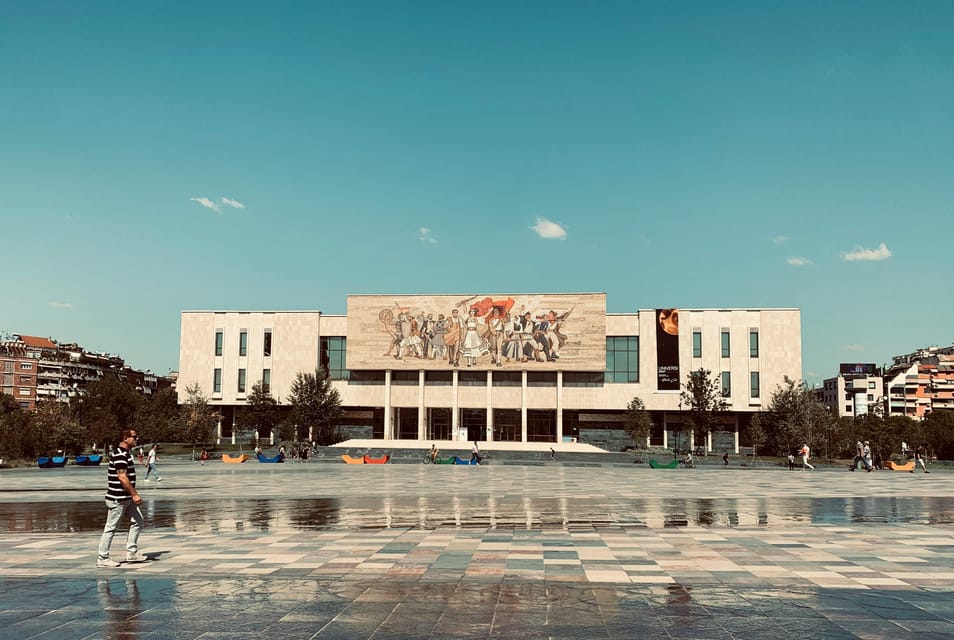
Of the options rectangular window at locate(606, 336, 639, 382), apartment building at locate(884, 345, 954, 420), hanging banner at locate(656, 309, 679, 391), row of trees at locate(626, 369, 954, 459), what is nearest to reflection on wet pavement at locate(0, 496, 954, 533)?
row of trees at locate(626, 369, 954, 459)

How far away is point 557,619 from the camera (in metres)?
7.55

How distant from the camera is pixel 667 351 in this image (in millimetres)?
82125

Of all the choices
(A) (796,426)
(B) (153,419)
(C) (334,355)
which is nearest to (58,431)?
(B) (153,419)

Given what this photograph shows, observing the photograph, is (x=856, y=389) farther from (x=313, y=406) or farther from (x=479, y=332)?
(x=313, y=406)

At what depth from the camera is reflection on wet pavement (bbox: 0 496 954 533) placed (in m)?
16.1

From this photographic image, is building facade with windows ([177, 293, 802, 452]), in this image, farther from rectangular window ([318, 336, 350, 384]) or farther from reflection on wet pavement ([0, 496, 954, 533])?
reflection on wet pavement ([0, 496, 954, 533])

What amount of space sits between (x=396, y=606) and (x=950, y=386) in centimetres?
16252

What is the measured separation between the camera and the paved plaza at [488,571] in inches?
290

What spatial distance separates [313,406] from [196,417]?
1134cm

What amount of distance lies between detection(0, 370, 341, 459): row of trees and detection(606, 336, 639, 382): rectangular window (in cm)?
3041

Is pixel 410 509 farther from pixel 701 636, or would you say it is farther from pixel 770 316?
pixel 770 316

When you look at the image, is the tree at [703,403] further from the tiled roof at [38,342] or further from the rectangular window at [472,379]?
the tiled roof at [38,342]

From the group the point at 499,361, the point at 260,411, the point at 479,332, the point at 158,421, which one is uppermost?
the point at 479,332

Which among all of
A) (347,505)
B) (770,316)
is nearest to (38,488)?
(347,505)
